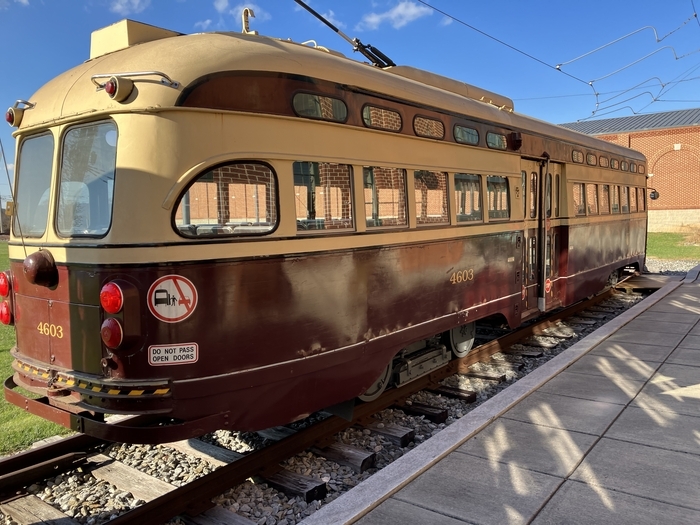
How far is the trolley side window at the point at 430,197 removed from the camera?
5.46 metres

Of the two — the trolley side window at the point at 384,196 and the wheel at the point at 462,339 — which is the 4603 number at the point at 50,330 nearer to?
the trolley side window at the point at 384,196

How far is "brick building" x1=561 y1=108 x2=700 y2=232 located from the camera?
3691cm

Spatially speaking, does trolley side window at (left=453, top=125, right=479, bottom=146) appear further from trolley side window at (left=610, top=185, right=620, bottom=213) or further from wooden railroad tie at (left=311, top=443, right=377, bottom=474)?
trolley side window at (left=610, top=185, right=620, bottom=213)

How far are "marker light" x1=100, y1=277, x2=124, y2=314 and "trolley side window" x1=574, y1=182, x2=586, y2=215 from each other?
26.0 ft

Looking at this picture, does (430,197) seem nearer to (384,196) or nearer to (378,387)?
(384,196)

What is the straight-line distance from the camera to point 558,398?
5547mm

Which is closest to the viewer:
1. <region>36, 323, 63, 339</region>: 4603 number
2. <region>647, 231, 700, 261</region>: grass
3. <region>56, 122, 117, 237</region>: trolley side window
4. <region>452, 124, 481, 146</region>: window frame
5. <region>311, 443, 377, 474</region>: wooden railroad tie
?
<region>56, 122, 117, 237</region>: trolley side window

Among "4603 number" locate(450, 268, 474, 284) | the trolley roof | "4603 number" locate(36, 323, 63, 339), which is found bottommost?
"4603 number" locate(36, 323, 63, 339)

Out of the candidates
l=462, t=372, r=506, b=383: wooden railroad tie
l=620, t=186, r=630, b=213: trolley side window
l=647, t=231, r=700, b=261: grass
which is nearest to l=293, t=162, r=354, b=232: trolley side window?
l=462, t=372, r=506, b=383: wooden railroad tie

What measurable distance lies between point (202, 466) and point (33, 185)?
2.64 meters

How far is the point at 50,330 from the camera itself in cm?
411

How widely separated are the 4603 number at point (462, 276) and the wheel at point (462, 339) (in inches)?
30.7

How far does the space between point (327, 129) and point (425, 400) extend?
3214 mm

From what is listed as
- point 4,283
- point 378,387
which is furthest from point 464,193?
point 4,283
